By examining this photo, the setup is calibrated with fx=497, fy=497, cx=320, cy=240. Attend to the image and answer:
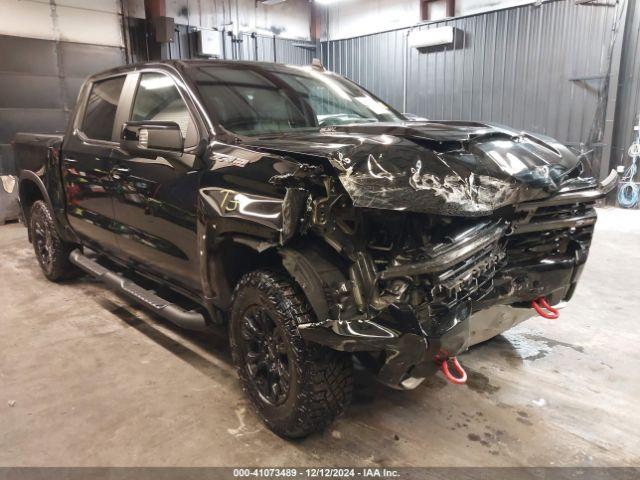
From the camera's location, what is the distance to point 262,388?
230 centimetres

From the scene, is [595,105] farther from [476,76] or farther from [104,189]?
[104,189]

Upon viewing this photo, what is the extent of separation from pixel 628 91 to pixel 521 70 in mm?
1667

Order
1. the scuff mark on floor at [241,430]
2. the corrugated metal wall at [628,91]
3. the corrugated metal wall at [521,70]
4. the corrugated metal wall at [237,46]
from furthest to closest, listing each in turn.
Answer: the corrugated metal wall at [237,46]
the corrugated metal wall at [521,70]
the corrugated metal wall at [628,91]
the scuff mark on floor at [241,430]

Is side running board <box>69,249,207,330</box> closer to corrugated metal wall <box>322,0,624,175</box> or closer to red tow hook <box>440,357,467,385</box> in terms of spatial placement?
red tow hook <box>440,357,467,385</box>

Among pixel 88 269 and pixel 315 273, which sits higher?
pixel 315 273

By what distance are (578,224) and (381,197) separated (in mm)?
1237

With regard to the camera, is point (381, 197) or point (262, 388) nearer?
point (381, 197)

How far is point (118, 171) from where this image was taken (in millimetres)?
3100

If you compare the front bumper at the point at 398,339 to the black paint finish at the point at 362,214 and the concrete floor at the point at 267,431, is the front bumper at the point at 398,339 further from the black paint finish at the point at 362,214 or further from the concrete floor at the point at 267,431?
the concrete floor at the point at 267,431

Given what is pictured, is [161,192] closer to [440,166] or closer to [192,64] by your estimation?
[192,64]

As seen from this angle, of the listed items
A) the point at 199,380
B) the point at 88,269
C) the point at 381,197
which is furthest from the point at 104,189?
the point at 381,197

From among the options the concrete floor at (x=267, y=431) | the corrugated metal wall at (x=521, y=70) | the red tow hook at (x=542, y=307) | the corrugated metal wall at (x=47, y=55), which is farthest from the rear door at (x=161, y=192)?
the corrugated metal wall at (x=521, y=70)

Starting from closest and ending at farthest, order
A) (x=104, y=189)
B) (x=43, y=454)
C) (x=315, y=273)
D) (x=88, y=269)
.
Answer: (x=315, y=273) → (x=43, y=454) → (x=104, y=189) → (x=88, y=269)

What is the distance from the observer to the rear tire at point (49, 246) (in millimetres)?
4277
